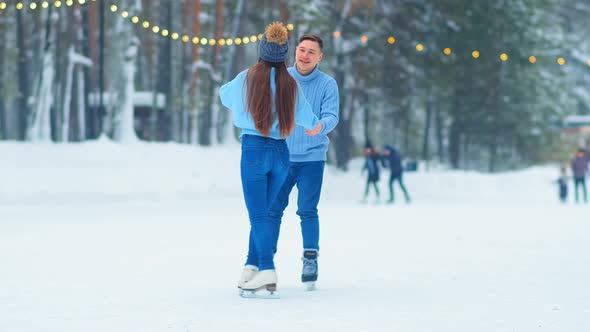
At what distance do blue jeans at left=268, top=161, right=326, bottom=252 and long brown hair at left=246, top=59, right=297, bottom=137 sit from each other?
0.76 metres

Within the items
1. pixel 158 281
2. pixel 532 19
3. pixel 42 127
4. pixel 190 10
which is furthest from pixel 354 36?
pixel 158 281

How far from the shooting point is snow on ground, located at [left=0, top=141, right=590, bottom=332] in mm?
7461

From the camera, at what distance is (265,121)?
8.15 m

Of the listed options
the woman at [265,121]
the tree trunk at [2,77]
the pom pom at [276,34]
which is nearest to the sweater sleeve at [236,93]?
the woman at [265,121]

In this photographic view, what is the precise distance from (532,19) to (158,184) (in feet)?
100

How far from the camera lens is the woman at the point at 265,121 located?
8.18m

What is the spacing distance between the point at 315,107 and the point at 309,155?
0.39 metres

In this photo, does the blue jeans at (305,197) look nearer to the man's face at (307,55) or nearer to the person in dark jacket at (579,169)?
the man's face at (307,55)

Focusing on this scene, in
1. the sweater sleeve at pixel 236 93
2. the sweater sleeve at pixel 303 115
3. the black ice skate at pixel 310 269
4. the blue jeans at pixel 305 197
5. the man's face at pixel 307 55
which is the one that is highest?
the man's face at pixel 307 55

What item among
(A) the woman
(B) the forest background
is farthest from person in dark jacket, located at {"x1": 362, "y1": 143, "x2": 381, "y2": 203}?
(A) the woman

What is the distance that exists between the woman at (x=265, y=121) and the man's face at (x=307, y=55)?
0.50m

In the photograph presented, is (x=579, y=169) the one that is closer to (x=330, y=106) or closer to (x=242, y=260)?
(x=242, y=260)

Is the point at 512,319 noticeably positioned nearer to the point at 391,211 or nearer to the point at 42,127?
the point at 391,211

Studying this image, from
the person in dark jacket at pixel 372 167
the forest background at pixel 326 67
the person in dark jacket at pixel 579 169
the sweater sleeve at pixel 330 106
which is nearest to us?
the sweater sleeve at pixel 330 106
